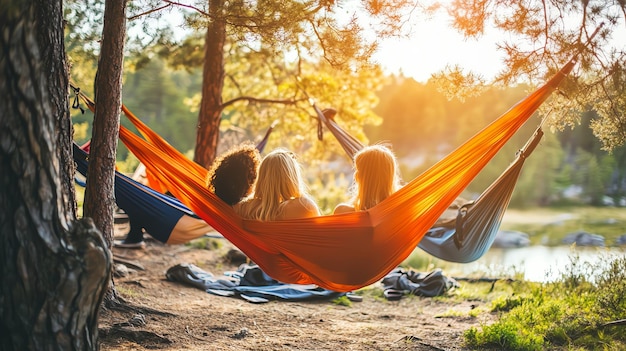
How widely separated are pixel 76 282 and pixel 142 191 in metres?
1.23

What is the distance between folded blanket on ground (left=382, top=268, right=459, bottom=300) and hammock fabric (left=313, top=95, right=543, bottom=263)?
39.2 inches

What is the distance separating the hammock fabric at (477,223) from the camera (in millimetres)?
2648

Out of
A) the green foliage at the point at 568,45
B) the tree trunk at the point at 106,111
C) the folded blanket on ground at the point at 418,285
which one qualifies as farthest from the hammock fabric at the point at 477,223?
the tree trunk at the point at 106,111

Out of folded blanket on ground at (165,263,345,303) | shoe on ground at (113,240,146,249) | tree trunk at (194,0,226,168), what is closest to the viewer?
folded blanket on ground at (165,263,345,303)

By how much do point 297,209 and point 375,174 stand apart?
0.37 metres

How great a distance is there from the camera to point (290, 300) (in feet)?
11.2

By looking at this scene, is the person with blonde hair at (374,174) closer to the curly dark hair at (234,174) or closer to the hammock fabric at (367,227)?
the hammock fabric at (367,227)

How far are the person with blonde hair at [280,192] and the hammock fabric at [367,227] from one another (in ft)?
0.31

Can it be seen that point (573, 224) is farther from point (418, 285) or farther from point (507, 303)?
point (507, 303)

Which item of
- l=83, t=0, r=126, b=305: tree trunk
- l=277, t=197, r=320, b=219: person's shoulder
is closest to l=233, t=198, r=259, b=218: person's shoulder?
l=277, t=197, r=320, b=219: person's shoulder

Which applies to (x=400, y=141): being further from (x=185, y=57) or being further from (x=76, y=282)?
A: (x=76, y=282)

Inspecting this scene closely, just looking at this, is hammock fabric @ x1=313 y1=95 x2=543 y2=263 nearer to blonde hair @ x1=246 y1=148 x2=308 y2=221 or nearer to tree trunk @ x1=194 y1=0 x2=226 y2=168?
blonde hair @ x1=246 y1=148 x2=308 y2=221

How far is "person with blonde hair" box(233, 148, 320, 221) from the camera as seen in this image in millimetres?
2441

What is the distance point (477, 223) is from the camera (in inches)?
106
